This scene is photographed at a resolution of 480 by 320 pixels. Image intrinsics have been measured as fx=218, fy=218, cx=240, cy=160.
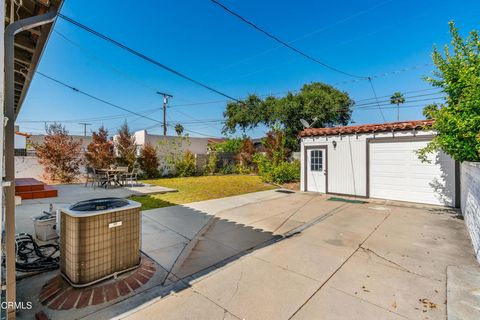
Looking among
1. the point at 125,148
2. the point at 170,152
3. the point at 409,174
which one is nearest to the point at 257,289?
the point at 409,174

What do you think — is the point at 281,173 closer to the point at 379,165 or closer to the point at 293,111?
the point at 379,165

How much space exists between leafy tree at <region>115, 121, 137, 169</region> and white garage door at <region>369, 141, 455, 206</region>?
1243 cm

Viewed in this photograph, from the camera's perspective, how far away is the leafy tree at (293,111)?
19.3m

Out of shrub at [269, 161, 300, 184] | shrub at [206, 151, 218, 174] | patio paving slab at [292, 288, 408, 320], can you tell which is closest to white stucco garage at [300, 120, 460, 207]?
shrub at [269, 161, 300, 184]

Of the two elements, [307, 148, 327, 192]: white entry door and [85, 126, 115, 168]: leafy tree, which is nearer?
[307, 148, 327, 192]: white entry door

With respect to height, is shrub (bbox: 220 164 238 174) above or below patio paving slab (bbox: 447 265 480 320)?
above

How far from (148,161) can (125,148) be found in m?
1.58

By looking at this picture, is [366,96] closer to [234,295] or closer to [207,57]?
[207,57]

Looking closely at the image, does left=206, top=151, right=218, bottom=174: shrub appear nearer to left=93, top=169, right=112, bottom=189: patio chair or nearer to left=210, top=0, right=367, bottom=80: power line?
left=93, top=169, right=112, bottom=189: patio chair

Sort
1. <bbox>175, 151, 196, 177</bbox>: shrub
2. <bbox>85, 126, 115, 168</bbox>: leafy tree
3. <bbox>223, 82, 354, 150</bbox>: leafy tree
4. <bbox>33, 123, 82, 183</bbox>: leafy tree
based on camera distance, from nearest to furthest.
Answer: <bbox>33, 123, 82, 183</bbox>: leafy tree < <bbox>85, 126, 115, 168</bbox>: leafy tree < <bbox>175, 151, 196, 177</bbox>: shrub < <bbox>223, 82, 354, 150</bbox>: leafy tree

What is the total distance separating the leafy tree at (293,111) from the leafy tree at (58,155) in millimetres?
12292

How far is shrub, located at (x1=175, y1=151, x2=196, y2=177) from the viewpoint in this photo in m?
15.7

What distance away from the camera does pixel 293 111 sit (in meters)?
19.4

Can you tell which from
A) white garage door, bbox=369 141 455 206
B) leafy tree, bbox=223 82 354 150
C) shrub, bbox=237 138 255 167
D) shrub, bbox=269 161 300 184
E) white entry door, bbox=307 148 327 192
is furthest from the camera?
leafy tree, bbox=223 82 354 150
